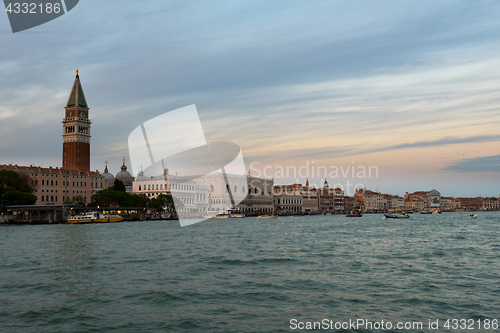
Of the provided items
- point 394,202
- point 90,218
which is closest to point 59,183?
point 90,218

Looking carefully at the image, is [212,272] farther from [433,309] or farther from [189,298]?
[433,309]

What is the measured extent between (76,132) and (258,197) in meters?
52.5

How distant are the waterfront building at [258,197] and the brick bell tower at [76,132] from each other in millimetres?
41496

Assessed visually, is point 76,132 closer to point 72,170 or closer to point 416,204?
point 72,170

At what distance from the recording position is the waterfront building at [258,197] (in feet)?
390

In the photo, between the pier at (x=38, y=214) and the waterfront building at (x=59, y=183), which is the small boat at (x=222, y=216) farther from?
the pier at (x=38, y=214)

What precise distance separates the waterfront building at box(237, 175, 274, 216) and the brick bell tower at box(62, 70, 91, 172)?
1634 inches

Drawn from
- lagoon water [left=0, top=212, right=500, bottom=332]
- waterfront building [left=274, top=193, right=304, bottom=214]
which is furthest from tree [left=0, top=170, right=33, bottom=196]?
waterfront building [left=274, top=193, right=304, bottom=214]

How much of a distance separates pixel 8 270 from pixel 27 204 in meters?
45.1

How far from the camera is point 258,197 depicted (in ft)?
408

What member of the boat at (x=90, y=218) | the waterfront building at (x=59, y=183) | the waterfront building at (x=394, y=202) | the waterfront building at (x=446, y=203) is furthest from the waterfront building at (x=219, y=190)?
the waterfront building at (x=446, y=203)

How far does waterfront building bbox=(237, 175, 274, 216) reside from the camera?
118750mm

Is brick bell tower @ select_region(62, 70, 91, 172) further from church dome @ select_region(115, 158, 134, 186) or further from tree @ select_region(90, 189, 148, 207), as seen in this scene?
tree @ select_region(90, 189, 148, 207)

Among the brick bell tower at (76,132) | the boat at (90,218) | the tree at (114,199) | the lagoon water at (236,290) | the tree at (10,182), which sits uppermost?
the brick bell tower at (76,132)
